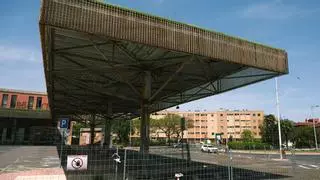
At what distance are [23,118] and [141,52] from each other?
50.2m

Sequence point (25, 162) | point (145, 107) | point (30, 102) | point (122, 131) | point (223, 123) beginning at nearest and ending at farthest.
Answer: point (145, 107), point (25, 162), point (30, 102), point (122, 131), point (223, 123)

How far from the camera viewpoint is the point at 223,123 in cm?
14500

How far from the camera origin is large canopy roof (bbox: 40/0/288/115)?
10594 mm

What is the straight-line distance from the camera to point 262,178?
13656 mm

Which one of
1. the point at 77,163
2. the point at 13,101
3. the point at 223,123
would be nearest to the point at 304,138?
the point at 223,123

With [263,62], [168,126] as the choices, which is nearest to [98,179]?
[263,62]

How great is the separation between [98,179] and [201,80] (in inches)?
436

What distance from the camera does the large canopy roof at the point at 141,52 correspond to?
1059cm

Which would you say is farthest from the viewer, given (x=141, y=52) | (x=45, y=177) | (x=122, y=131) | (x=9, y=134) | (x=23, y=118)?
(x=122, y=131)

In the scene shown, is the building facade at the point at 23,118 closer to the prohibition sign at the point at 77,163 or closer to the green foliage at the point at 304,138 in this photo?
the prohibition sign at the point at 77,163

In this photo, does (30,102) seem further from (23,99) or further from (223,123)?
(223,123)

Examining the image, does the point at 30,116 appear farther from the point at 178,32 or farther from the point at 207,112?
the point at 207,112

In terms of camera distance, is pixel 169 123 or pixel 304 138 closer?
pixel 304 138

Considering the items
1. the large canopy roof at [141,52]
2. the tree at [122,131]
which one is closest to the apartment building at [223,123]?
the tree at [122,131]
